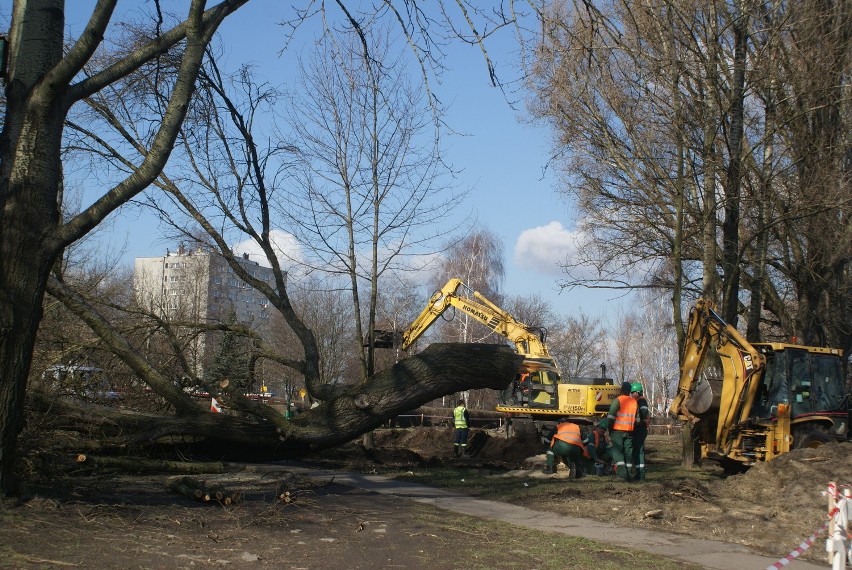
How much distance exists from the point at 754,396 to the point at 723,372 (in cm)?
69

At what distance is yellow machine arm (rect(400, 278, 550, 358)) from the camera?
21.7 m

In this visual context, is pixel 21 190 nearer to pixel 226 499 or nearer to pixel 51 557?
pixel 51 557

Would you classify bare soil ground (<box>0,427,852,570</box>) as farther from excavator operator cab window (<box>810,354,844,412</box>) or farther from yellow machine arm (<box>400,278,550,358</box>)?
yellow machine arm (<box>400,278,550,358</box>)

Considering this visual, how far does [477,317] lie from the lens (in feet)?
72.5

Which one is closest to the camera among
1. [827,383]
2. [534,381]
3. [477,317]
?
[827,383]

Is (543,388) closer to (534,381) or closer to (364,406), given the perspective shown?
(534,381)

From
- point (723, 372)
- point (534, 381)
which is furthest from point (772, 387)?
point (534, 381)

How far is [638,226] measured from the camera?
18.6 metres

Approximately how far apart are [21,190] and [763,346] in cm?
1254

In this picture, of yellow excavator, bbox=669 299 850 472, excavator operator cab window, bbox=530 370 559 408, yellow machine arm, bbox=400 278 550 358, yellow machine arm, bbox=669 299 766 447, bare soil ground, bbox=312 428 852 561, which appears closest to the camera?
bare soil ground, bbox=312 428 852 561

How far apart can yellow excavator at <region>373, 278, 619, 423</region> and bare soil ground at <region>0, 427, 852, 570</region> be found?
5.45m

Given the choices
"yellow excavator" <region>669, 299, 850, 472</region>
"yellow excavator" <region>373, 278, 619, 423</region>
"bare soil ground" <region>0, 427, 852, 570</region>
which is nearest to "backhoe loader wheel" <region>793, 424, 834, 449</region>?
"yellow excavator" <region>669, 299, 850, 472</region>

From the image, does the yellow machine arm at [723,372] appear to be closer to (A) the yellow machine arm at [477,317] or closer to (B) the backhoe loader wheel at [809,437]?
(B) the backhoe loader wheel at [809,437]

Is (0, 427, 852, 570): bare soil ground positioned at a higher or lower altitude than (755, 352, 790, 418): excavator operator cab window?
lower
